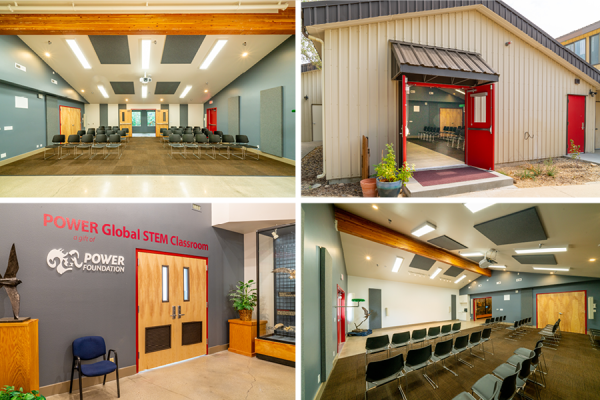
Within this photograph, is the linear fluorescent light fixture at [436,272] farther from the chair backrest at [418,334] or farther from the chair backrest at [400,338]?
the chair backrest at [400,338]

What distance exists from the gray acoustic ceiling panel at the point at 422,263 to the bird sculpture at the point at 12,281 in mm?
9680

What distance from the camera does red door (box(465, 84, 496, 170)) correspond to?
22.2 feet

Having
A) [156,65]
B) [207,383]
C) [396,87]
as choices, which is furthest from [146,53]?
[207,383]

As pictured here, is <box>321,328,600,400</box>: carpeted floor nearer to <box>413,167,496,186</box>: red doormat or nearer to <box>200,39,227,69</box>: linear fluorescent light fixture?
<box>413,167,496,186</box>: red doormat

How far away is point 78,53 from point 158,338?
8891mm

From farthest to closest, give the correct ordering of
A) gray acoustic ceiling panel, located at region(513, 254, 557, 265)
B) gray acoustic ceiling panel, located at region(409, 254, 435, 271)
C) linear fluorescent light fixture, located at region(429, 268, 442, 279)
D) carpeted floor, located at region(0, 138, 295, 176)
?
linear fluorescent light fixture, located at region(429, 268, 442, 279) < gray acoustic ceiling panel, located at region(409, 254, 435, 271) < gray acoustic ceiling panel, located at region(513, 254, 557, 265) < carpeted floor, located at region(0, 138, 295, 176)

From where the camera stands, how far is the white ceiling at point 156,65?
9383 millimetres

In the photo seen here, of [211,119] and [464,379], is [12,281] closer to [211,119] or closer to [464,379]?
[464,379]

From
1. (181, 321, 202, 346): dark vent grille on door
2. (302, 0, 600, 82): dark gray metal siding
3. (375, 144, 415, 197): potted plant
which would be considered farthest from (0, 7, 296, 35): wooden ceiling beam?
(181, 321, 202, 346): dark vent grille on door

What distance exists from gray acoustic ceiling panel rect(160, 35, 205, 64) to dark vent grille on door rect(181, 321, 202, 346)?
22.6ft

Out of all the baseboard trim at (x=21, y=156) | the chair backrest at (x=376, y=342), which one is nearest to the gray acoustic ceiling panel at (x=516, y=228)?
the chair backrest at (x=376, y=342)

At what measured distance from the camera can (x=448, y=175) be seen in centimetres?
633

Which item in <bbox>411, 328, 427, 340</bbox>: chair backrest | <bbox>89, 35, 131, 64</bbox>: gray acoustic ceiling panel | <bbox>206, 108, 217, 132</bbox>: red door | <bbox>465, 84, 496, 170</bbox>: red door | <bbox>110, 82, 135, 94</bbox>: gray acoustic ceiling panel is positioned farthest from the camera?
<bbox>206, 108, 217, 132</bbox>: red door

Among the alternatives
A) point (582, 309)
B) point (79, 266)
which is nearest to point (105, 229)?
point (79, 266)
